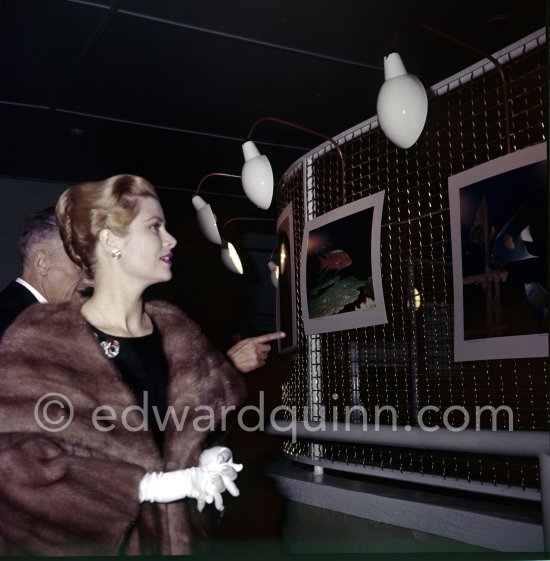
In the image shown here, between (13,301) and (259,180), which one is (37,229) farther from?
(259,180)

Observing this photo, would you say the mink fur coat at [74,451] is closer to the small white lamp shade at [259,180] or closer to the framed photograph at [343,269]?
the framed photograph at [343,269]

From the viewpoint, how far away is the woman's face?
1.42 meters

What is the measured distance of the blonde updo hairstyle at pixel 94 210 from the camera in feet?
4.63

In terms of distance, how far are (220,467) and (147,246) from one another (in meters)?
0.49

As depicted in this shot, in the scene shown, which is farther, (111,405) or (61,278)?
(61,278)

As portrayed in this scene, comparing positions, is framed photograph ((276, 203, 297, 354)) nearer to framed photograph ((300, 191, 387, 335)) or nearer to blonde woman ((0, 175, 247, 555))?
framed photograph ((300, 191, 387, 335))

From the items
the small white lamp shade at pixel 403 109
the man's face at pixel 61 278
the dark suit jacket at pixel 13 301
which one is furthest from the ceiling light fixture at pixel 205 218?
the small white lamp shade at pixel 403 109

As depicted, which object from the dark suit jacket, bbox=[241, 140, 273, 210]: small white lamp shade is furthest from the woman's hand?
the dark suit jacket

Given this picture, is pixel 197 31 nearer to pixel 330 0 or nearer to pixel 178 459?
pixel 330 0

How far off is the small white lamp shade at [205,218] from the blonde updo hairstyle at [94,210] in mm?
419

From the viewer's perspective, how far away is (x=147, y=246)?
4.68ft

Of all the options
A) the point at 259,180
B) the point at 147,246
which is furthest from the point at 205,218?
the point at 147,246

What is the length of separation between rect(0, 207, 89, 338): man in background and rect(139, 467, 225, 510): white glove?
0.44 metres

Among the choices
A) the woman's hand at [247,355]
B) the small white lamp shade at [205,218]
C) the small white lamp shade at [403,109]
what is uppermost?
the small white lamp shade at [403,109]
